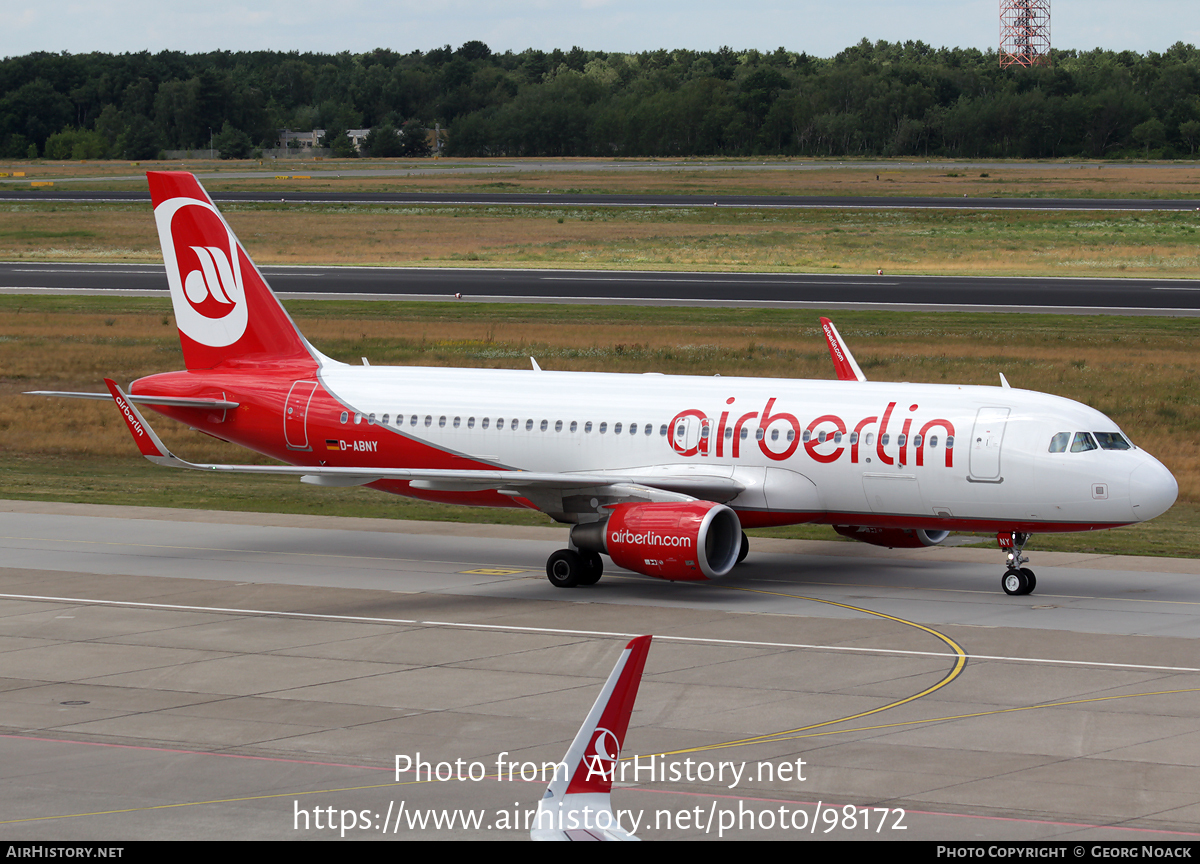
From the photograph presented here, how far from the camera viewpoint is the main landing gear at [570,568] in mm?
28577

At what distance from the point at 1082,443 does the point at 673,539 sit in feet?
24.7

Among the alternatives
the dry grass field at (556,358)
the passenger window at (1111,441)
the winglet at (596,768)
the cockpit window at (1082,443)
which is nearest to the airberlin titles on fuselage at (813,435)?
the cockpit window at (1082,443)

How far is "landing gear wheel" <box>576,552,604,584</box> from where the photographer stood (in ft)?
94.1

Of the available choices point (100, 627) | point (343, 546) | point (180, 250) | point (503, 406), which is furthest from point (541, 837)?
point (180, 250)

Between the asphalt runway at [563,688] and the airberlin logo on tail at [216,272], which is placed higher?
Result: the airberlin logo on tail at [216,272]

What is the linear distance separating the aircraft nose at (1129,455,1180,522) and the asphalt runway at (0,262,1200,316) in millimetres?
45393

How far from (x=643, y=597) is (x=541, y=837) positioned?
19.1 meters

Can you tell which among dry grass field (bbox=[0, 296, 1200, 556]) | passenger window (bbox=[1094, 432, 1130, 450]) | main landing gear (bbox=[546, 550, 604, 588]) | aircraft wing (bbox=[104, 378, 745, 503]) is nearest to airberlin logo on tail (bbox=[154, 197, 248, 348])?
aircraft wing (bbox=[104, 378, 745, 503])

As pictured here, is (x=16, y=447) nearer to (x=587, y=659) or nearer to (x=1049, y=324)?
(x=587, y=659)

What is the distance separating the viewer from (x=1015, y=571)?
27.7 m

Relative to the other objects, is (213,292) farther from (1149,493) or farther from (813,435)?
(1149,493)

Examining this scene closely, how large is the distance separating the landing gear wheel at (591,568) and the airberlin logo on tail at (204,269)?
413 inches

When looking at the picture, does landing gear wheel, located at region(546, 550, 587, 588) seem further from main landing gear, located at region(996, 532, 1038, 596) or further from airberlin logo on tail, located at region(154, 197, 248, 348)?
airberlin logo on tail, located at region(154, 197, 248, 348)

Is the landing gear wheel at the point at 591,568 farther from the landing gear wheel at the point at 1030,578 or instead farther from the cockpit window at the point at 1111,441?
the cockpit window at the point at 1111,441
